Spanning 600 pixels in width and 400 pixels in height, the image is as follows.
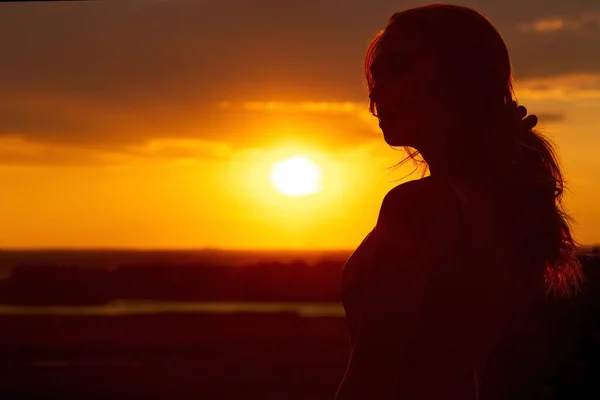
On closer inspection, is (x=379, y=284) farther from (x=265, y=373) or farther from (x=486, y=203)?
(x=265, y=373)

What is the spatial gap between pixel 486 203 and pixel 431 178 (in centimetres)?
18

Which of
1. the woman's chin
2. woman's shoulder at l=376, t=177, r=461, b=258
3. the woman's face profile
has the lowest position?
woman's shoulder at l=376, t=177, r=461, b=258

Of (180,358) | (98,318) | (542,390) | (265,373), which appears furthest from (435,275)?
(98,318)

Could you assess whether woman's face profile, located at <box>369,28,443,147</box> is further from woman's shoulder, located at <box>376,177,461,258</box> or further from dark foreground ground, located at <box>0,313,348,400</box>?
dark foreground ground, located at <box>0,313,348,400</box>

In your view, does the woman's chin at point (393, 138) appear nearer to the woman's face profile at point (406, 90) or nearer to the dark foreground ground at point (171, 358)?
the woman's face profile at point (406, 90)

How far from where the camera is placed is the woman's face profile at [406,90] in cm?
196

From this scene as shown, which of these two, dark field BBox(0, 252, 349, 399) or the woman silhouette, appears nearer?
the woman silhouette

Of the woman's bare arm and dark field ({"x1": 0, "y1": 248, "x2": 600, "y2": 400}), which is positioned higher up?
the woman's bare arm

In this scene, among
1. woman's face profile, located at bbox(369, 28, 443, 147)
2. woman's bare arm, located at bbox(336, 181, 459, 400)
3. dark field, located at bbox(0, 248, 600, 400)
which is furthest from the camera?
dark field, located at bbox(0, 248, 600, 400)

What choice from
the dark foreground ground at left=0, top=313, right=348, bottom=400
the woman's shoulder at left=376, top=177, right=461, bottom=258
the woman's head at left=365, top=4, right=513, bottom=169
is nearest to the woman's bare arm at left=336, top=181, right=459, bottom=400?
the woman's shoulder at left=376, top=177, right=461, bottom=258

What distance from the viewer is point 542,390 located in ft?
20.6

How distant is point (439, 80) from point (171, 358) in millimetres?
19063

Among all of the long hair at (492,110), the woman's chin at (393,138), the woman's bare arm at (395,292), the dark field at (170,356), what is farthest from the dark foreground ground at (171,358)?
the woman's bare arm at (395,292)

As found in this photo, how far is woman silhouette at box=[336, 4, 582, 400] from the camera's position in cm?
174
